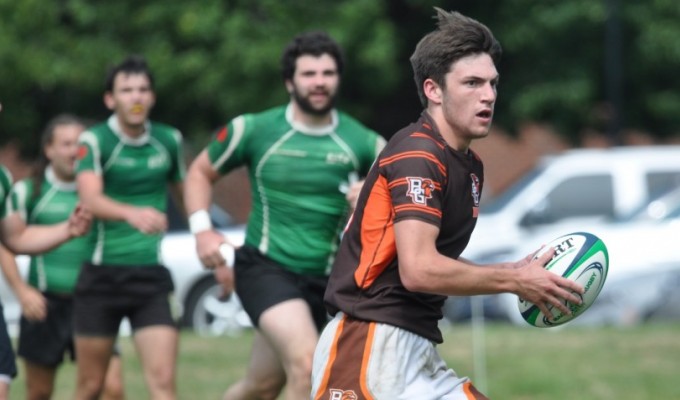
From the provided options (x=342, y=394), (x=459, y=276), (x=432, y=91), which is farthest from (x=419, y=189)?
(x=342, y=394)

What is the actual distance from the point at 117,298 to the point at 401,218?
396cm

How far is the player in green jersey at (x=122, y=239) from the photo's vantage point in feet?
30.9

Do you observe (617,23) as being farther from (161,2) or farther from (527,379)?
(527,379)

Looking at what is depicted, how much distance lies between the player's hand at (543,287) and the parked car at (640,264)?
10939 mm

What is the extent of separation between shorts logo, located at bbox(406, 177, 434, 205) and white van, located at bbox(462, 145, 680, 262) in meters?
12.2

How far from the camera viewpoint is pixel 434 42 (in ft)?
20.0

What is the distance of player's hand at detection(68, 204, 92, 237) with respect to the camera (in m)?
8.41

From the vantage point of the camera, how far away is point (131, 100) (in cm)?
956

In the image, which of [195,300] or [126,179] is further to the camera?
[195,300]

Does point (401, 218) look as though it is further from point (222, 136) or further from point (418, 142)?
point (222, 136)

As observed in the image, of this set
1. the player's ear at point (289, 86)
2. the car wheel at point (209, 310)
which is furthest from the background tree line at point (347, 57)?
the player's ear at point (289, 86)

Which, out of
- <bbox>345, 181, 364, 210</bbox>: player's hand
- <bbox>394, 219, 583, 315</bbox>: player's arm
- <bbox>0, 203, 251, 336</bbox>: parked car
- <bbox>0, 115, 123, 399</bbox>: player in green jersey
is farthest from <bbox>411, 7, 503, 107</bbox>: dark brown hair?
<bbox>0, 203, 251, 336</bbox>: parked car

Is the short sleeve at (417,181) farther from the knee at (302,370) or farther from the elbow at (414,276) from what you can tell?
the knee at (302,370)

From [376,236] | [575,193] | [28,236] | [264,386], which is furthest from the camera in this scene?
[575,193]
